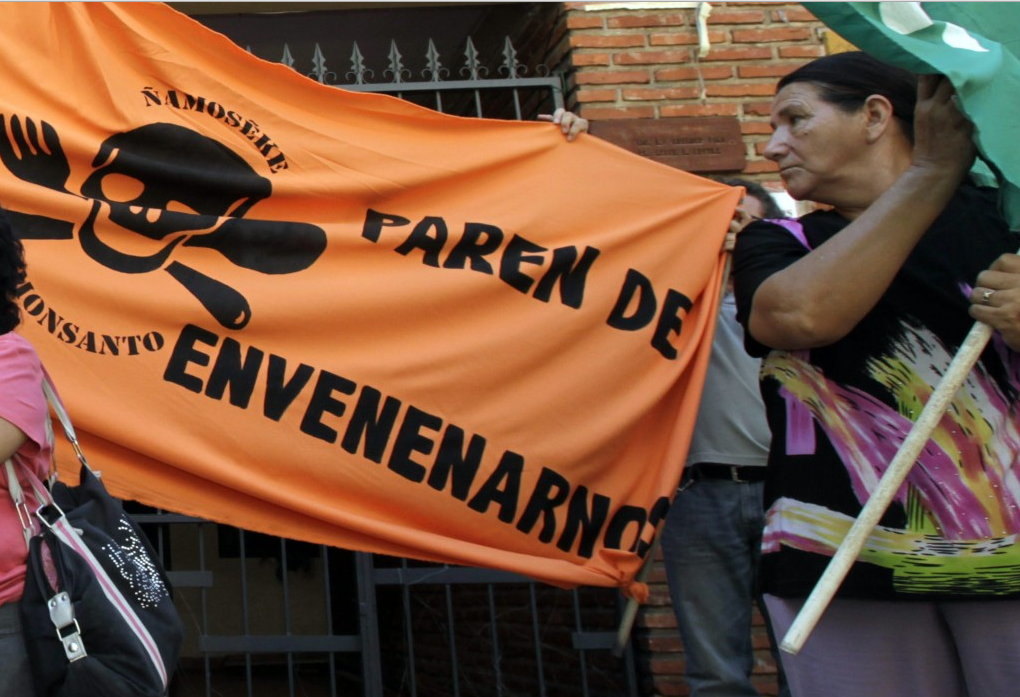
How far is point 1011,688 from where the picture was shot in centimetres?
203

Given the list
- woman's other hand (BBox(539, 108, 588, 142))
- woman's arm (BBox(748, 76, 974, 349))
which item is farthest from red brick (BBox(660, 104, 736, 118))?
woman's arm (BBox(748, 76, 974, 349))

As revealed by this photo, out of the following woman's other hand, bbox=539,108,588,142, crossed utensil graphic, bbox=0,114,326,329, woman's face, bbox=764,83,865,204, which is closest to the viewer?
woman's face, bbox=764,83,865,204

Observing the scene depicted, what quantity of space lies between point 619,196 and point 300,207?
3.57 feet

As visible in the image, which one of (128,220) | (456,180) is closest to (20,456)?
(128,220)

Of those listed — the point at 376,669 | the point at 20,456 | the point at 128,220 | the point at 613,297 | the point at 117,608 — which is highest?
the point at 128,220

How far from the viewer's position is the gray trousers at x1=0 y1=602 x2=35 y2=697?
8.18 feet

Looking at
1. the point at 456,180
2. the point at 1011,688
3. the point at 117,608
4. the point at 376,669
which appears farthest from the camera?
the point at 376,669

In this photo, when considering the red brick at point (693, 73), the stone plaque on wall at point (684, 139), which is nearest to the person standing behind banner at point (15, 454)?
the stone plaque on wall at point (684, 139)

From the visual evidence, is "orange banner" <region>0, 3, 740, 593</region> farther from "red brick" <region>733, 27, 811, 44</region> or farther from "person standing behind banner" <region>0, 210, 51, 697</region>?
"red brick" <region>733, 27, 811, 44</region>

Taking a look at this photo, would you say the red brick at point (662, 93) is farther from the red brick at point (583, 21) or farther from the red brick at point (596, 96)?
the red brick at point (583, 21)

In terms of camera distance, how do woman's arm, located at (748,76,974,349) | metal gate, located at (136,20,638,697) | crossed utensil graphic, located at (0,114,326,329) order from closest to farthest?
woman's arm, located at (748,76,974,349), crossed utensil graphic, located at (0,114,326,329), metal gate, located at (136,20,638,697)

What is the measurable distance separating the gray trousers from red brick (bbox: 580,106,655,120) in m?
3.59

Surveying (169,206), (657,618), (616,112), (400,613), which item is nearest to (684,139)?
(616,112)

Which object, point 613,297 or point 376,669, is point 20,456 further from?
point 376,669
